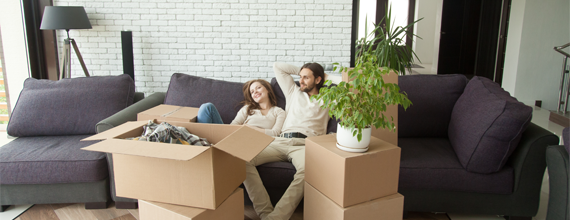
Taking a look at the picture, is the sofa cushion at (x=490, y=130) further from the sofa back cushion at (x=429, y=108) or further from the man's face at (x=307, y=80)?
the man's face at (x=307, y=80)

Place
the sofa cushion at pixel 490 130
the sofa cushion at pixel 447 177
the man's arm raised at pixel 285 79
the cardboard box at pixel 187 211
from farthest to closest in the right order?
the man's arm raised at pixel 285 79, the sofa cushion at pixel 447 177, the sofa cushion at pixel 490 130, the cardboard box at pixel 187 211

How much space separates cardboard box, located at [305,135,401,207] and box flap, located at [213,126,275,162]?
24cm

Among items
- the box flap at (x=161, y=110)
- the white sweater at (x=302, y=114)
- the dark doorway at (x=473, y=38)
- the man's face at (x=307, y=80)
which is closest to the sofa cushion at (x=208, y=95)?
the box flap at (x=161, y=110)

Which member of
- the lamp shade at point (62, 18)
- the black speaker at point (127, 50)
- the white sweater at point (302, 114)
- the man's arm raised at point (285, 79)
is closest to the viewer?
the white sweater at point (302, 114)

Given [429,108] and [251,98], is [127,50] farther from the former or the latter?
[429,108]

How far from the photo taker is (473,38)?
22.2ft

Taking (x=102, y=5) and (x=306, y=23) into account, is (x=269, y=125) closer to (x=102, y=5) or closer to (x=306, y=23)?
(x=306, y=23)

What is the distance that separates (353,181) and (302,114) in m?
0.92

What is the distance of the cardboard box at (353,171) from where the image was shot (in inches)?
54.7

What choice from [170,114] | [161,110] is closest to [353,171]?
[170,114]

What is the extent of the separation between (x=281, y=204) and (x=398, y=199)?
0.59 m

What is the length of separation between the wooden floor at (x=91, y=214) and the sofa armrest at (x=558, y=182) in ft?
1.73

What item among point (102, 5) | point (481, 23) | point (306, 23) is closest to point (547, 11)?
point (481, 23)

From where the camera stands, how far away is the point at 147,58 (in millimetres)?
4098
